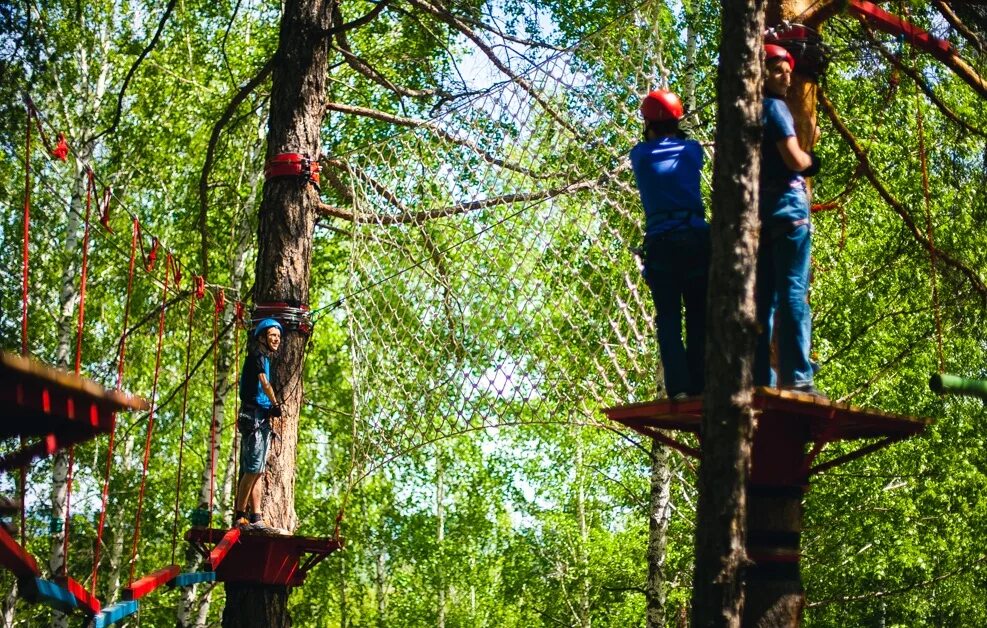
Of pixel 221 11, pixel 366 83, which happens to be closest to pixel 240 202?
pixel 366 83

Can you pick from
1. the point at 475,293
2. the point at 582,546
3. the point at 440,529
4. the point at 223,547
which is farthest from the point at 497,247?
the point at 440,529

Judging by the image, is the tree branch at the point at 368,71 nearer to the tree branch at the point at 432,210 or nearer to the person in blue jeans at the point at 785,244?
the tree branch at the point at 432,210

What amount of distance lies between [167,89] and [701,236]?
11.4 meters

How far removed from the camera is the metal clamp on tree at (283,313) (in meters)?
6.20

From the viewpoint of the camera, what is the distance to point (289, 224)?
20.8 feet

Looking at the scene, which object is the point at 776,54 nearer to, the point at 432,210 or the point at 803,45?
the point at 803,45

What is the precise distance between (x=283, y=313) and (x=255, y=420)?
1.88 feet

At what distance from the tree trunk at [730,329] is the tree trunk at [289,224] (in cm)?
296

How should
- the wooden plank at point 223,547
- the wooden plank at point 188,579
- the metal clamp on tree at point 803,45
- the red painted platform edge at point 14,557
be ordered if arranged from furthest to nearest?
the wooden plank at point 223,547, the wooden plank at point 188,579, the metal clamp on tree at point 803,45, the red painted platform edge at point 14,557

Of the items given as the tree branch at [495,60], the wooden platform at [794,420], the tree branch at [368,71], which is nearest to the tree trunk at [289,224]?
the tree branch at [368,71]

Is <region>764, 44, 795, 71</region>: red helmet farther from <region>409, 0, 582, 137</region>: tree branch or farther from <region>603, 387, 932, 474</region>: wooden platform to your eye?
<region>409, 0, 582, 137</region>: tree branch

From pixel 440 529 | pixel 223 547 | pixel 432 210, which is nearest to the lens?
pixel 223 547

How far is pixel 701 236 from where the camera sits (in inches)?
162

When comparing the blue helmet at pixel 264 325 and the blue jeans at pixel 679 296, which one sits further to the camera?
the blue helmet at pixel 264 325
